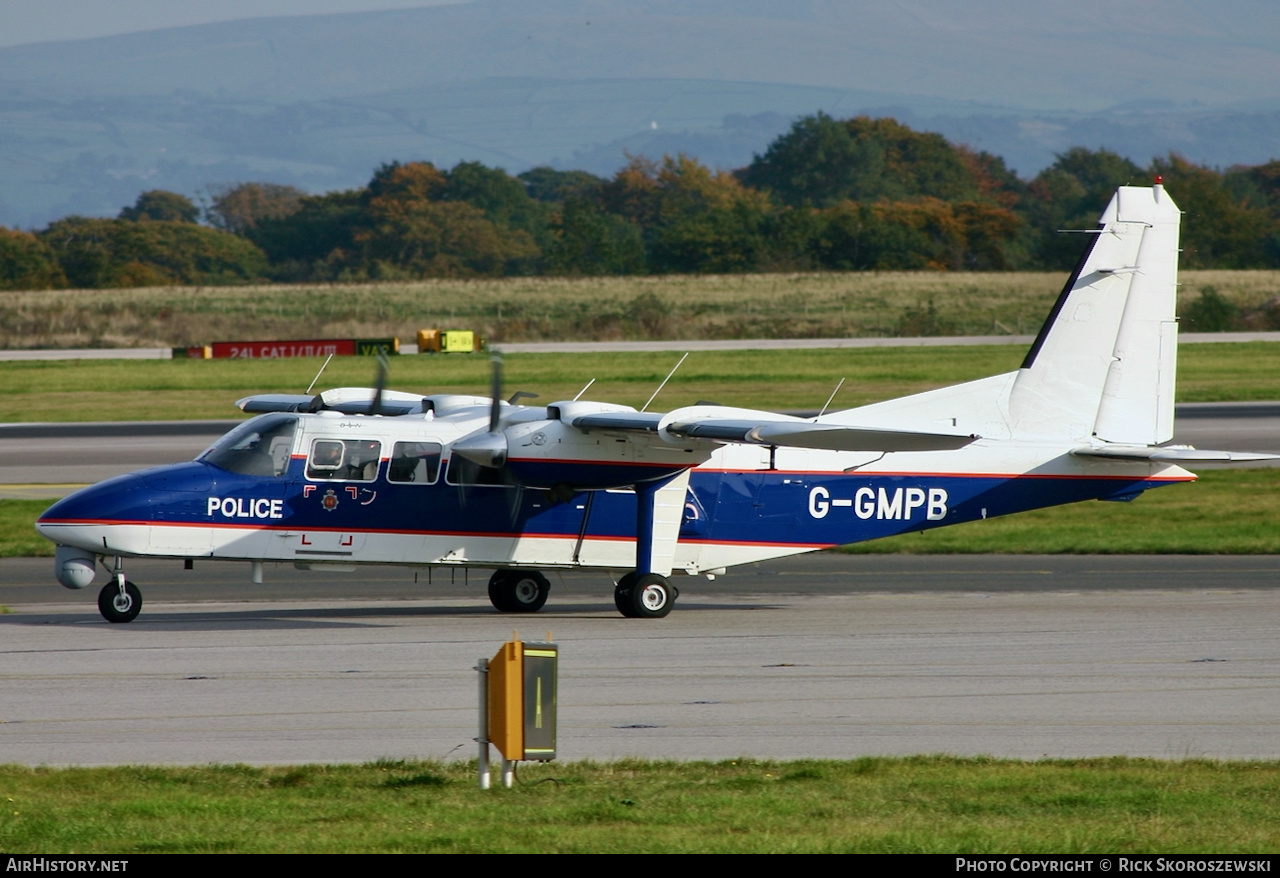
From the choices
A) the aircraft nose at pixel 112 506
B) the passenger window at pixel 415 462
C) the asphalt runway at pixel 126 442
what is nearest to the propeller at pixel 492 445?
the passenger window at pixel 415 462

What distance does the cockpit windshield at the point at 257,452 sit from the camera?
18.2 meters

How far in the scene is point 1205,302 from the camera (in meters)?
72.2

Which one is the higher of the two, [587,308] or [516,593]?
[587,308]

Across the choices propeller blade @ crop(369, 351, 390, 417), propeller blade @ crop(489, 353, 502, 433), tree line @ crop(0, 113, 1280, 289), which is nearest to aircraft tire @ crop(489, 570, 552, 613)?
propeller blade @ crop(489, 353, 502, 433)

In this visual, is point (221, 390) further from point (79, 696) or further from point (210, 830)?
point (210, 830)

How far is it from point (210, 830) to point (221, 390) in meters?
45.9

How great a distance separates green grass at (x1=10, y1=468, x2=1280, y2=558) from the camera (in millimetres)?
24641

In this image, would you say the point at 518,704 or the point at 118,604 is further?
the point at 118,604

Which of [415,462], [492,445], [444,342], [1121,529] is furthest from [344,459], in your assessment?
[444,342]

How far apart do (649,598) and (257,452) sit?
529cm

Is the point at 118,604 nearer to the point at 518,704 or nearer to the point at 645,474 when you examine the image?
the point at 645,474

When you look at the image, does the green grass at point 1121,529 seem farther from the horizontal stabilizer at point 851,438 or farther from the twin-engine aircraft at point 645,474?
the horizontal stabilizer at point 851,438

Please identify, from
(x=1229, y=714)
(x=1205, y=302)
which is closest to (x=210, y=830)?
(x=1229, y=714)

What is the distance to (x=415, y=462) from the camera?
18.6 m
